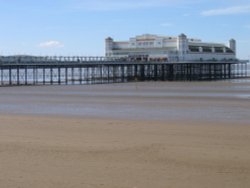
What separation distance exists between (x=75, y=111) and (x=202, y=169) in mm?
12427

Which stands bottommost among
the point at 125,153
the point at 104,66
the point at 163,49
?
the point at 125,153

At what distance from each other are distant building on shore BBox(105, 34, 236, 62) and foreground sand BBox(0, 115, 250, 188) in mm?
77216

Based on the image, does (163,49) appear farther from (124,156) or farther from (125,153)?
(124,156)

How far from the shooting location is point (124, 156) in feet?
29.6

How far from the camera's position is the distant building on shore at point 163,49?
9269cm

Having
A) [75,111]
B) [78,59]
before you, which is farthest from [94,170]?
[78,59]

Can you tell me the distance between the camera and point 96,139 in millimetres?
11266

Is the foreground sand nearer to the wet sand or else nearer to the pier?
the wet sand

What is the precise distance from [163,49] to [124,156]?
86.5 m

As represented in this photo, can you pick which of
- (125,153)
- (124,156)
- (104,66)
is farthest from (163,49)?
(124,156)

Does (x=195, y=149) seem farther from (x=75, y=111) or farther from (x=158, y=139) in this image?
(x=75, y=111)

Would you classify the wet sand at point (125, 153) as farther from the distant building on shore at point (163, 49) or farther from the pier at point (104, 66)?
the distant building on shore at point (163, 49)

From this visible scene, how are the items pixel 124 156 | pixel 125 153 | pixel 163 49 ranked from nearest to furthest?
pixel 124 156
pixel 125 153
pixel 163 49

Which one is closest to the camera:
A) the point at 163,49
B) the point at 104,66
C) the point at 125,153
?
the point at 125,153
